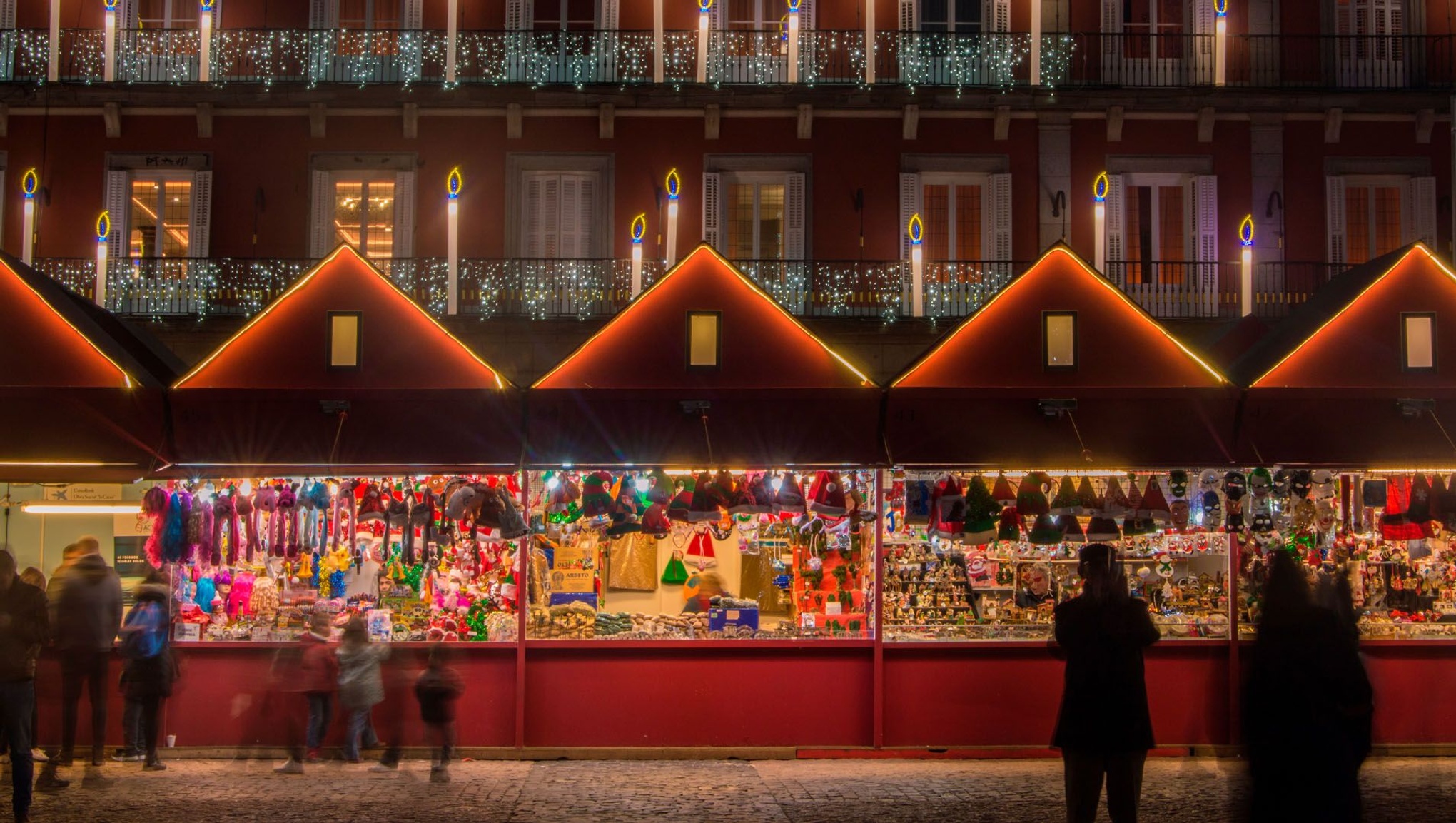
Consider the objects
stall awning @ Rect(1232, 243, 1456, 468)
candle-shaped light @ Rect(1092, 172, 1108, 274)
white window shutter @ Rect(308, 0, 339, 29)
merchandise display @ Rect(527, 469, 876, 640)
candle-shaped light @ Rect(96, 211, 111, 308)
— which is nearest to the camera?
stall awning @ Rect(1232, 243, 1456, 468)

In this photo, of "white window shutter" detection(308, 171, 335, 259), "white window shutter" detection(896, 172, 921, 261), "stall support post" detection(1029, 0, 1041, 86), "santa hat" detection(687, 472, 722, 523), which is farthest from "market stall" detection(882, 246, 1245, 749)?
"white window shutter" detection(308, 171, 335, 259)

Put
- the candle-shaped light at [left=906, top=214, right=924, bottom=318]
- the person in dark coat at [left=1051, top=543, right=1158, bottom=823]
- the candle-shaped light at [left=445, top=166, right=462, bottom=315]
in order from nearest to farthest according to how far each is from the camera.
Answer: the person in dark coat at [left=1051, top=543, right=1158, bottom=823] < the candle-shaped light at [left=445, top=166, right=462, bottom=315] < the candle-shaped light at [left=906, top=214, right=924, bottom=318]

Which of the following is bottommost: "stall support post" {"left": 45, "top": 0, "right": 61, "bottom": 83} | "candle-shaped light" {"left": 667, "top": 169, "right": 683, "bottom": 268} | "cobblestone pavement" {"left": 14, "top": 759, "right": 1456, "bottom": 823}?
"cobblestone pavement" {"left": 14, "top": 759, "right": 1456, "bottom": 823}

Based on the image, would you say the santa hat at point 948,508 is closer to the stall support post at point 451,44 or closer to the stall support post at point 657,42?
the stall support post at point 657,42

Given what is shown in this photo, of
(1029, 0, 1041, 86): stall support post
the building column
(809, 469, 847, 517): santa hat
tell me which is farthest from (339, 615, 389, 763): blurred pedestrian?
(1029, 0, 1041, 86): stall support post

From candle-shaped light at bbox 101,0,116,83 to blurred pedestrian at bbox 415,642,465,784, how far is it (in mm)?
11486

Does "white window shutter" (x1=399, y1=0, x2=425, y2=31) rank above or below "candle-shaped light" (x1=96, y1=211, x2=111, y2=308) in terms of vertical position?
above

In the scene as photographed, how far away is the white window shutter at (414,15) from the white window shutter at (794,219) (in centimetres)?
559

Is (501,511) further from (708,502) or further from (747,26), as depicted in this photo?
(747,26)

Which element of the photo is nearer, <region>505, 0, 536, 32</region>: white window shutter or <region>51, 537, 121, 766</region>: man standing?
<region>51, 537, 121, 766</region>: man standing

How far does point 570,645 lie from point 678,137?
A: 8.86 meters

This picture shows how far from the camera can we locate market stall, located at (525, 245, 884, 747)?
34.7 feet

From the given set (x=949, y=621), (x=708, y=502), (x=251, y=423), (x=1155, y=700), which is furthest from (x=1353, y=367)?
(x=251, y=423)

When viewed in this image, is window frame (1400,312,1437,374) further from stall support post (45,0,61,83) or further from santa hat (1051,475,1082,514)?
stall support post (45,0,61,83)
